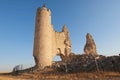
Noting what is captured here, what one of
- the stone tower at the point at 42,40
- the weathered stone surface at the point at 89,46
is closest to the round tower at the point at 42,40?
the stone tower at the point at 42,40

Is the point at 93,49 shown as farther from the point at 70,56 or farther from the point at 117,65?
the point at 117,65

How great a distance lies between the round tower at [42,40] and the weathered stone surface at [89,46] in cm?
1841

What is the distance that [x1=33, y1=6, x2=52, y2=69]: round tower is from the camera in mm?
34219

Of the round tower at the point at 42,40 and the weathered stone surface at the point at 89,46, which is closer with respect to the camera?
the round tower at the point at 42,40

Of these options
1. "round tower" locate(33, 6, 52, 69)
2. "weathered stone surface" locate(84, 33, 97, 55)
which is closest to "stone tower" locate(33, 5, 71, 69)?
"round tower" locate(33, 6, 52, 69)

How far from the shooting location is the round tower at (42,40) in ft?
112

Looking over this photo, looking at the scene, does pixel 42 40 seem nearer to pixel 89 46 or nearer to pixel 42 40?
pixel 42 40

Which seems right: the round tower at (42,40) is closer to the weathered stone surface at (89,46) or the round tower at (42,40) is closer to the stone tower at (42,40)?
the stone tower at (42,40)

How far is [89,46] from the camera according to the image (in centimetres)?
5128

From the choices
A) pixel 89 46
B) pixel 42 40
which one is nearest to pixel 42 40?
pixel 42 40

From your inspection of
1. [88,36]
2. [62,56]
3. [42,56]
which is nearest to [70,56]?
[62,56]

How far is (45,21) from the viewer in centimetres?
3575

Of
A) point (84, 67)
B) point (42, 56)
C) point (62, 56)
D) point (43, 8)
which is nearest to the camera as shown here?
point (84, 67)

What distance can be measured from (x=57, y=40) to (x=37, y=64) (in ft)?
34.0
